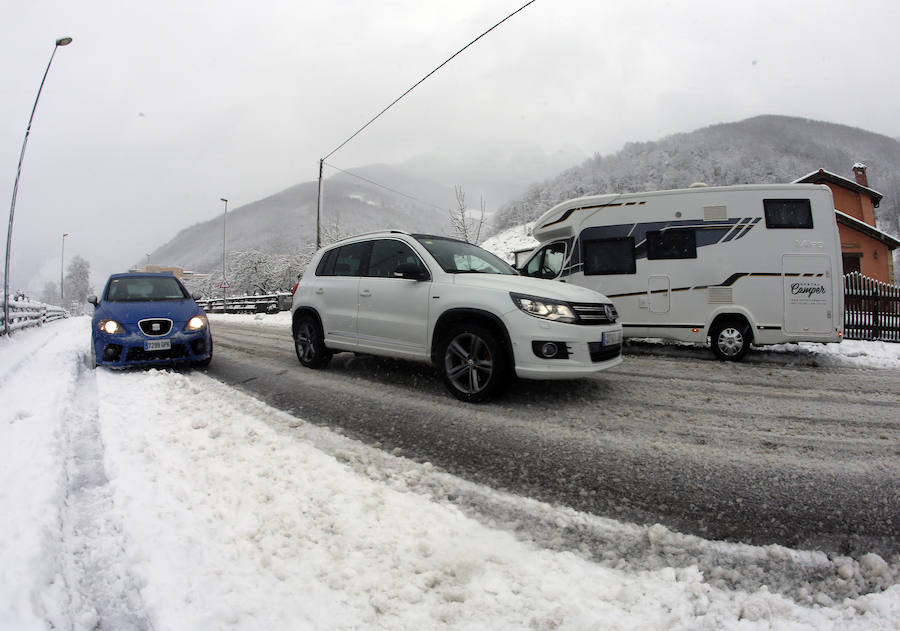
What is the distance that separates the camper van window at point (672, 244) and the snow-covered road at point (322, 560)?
678cm

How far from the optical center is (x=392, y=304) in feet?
16.9

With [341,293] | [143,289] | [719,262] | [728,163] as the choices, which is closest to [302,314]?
[341,293]

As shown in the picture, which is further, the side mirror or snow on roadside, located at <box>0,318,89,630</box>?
the side mirror

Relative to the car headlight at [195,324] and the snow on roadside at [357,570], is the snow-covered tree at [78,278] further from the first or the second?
the snow on roadside at [357,570]

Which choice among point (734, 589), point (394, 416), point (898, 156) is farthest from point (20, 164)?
point (898, 156)

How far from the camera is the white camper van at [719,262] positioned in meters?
7.20

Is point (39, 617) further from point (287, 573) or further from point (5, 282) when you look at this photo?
point (5, 282)

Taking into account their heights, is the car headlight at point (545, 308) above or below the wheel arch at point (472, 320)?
above

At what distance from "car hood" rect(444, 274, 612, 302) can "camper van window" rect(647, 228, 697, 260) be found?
408 centimetres

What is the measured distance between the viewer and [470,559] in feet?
6.06

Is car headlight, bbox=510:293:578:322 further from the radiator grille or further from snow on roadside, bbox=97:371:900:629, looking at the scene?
the radiator grille

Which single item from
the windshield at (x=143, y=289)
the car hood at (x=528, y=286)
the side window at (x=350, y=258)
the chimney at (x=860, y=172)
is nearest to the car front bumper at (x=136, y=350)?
the windshield at (x=143, y=289)

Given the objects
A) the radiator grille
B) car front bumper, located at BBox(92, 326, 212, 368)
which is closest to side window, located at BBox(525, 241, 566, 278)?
car front bumper, located at BBox(92, 326, 212, 368)

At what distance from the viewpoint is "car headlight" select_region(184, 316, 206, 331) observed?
6191mm
